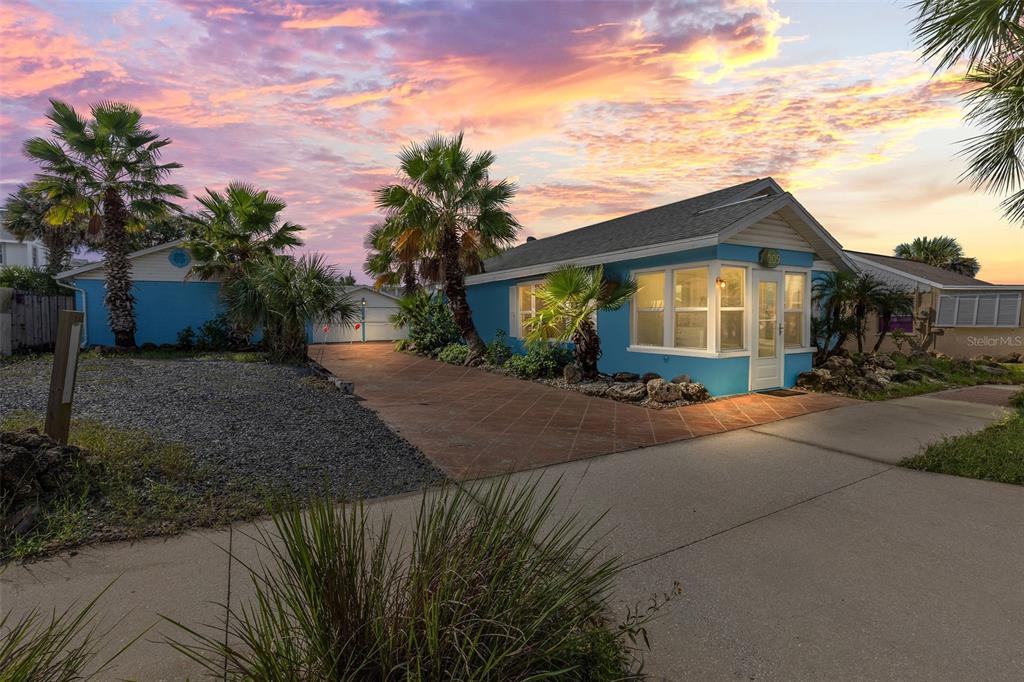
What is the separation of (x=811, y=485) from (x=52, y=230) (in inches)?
1261

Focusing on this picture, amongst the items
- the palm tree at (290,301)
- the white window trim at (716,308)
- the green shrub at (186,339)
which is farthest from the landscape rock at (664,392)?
the green shrub at (186,339)

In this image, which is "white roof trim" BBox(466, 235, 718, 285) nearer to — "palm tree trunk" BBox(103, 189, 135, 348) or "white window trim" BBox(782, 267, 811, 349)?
"white window trim" BBox(782, 267, 811, 349)

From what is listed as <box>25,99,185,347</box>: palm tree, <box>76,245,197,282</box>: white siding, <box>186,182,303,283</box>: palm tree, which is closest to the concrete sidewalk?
<box>186,182,303,283</box>: palm tree

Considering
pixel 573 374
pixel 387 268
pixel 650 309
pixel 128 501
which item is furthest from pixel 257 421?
pixel 387 268

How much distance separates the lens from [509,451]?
5598mm

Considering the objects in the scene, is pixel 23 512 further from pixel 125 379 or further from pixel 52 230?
pixel 52 230

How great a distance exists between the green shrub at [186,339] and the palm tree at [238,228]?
2.60m

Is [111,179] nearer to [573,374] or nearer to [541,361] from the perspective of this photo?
[541,361]

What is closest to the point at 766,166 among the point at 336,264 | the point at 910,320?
the point at 910,320

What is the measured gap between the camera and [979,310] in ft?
53.5

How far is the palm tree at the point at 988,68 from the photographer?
21.0ft

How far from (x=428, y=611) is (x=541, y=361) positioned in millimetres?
10029

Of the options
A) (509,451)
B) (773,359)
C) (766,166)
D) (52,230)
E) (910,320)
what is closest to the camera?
(509,451)

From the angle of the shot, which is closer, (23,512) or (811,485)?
(23,512)
